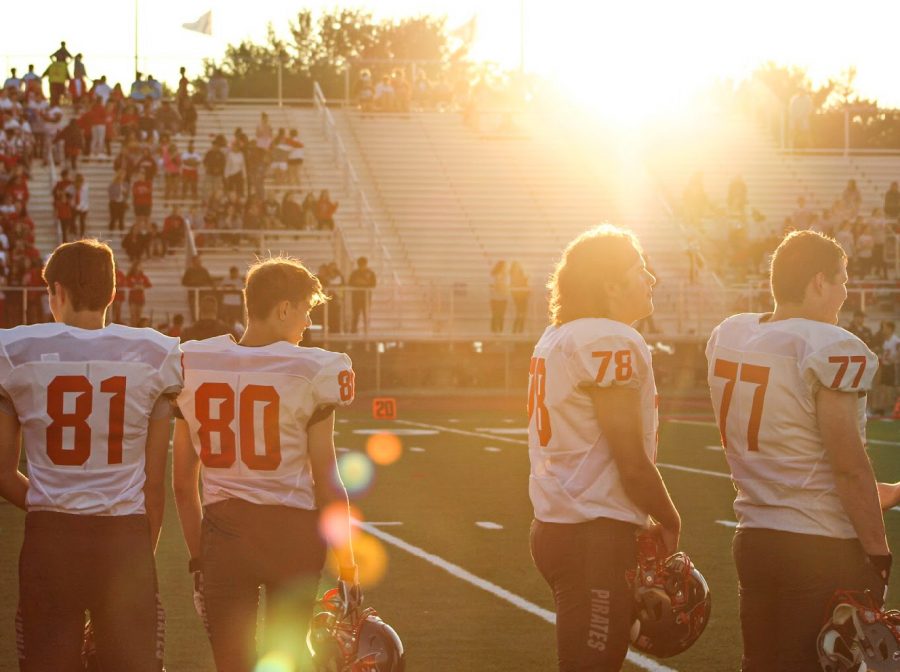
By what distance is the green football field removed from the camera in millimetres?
7516

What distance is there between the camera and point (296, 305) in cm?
505

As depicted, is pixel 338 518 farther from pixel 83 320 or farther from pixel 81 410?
pixel 83 320

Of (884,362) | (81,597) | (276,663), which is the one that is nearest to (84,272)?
(81,597)

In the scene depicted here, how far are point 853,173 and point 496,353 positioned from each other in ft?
48.1

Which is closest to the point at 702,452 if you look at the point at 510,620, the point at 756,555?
the point at 510,620

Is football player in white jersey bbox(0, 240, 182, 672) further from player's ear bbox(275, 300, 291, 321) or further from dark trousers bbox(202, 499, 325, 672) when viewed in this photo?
player's ear bbox(275, 300, 291, 321)

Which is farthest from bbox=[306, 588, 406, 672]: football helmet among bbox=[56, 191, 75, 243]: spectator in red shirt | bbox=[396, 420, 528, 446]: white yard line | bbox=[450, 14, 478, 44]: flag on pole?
bbox=[450, 14, 478, 44]: flag on pole

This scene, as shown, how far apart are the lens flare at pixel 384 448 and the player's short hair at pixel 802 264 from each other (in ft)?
36.9

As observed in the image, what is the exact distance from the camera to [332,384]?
195 inches

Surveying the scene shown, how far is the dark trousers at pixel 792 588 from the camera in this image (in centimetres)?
459

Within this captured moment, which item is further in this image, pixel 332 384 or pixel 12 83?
pixel 12 83

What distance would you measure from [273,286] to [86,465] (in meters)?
0.82

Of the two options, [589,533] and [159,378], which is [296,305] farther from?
[589,533]

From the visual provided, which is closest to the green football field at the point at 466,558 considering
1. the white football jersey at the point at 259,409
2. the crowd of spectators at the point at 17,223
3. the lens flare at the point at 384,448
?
the lens flare at the point at 384,448
